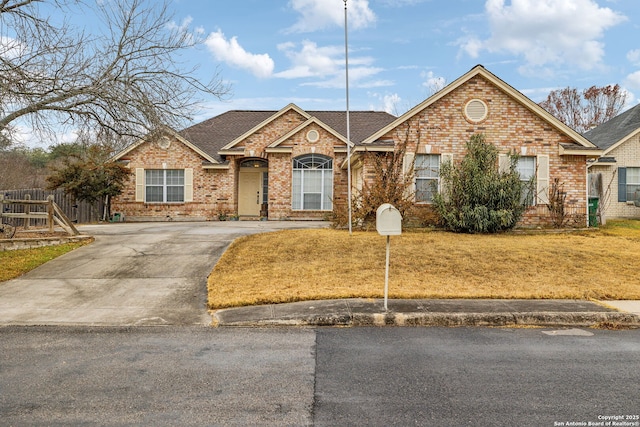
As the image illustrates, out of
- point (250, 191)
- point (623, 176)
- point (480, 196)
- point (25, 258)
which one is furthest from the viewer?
point (250, 191)

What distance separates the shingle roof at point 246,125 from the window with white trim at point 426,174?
7.95 metres

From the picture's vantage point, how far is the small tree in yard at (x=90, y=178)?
2045 cm

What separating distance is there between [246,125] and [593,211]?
19.4 meters

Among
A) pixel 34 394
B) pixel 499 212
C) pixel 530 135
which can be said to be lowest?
pixel 34 394

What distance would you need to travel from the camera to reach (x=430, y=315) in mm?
6320

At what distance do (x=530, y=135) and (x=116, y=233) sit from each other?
50.2ft

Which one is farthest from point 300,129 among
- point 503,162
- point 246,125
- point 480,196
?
point 480,196

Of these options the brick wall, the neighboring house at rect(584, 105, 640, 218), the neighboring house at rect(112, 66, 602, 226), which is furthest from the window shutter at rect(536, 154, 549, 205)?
the brick wall

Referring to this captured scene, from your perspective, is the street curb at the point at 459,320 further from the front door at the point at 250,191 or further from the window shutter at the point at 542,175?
the front door at the point at 250,191

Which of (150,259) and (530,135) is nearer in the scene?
(150,259)

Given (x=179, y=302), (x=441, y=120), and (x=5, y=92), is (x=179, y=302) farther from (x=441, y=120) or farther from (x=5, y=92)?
(x=441, y=120)

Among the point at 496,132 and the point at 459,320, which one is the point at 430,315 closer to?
the point at 459,320

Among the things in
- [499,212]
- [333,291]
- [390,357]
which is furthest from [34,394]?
[499,212]

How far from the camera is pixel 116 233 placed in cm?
1476
